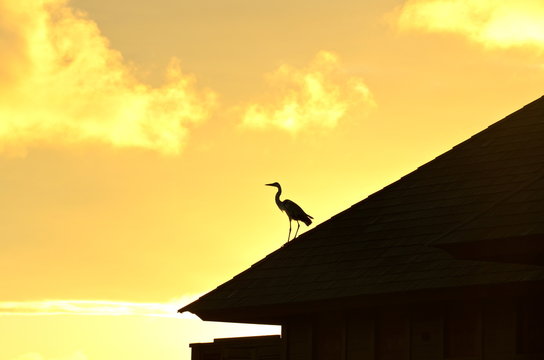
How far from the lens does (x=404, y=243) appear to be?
23766 mm

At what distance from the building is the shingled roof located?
4 centimetres

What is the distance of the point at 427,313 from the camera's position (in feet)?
72.5

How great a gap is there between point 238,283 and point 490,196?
249 inches

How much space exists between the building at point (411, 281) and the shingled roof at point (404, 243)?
35 mm

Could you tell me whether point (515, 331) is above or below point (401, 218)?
below

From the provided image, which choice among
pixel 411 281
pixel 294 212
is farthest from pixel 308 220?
pixel 411 281

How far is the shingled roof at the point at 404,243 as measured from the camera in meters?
21.9

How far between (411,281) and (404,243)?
2.02 metres

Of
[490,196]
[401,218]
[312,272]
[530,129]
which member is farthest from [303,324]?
[530,129]

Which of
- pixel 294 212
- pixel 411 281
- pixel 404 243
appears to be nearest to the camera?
pixel 411 281

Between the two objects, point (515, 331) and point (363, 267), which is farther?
point (363, 267)

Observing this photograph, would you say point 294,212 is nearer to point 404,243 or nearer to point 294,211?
point 294,211

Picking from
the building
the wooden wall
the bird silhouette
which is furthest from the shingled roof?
the bird silhouette

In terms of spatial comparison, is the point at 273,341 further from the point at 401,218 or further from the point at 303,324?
the point at 401,218
